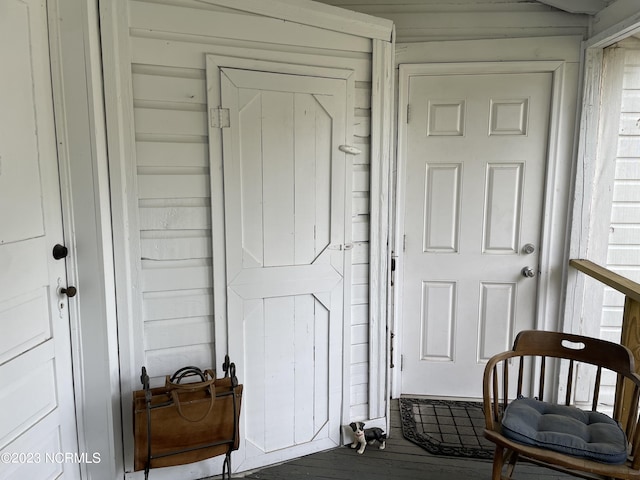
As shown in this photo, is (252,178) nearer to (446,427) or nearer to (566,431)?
(566,431)

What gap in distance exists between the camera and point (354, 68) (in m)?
2.15

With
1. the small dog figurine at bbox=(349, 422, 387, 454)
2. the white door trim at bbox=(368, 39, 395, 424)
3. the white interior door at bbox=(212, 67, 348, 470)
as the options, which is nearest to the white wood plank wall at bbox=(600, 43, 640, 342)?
the white door trim at bbox=(368, 39, 395, 424)

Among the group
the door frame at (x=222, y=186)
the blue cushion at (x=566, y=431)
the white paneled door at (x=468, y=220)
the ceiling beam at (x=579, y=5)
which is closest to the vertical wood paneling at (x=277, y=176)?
the door frame at (x=222, y=186)

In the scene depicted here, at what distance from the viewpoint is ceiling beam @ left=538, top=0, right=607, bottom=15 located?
2342 millimetres

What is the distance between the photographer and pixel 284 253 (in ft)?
6.89

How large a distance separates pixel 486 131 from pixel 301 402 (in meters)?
1.84

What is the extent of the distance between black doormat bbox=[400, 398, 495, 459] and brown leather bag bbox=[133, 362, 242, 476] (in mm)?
1098

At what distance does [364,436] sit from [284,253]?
1.06 m

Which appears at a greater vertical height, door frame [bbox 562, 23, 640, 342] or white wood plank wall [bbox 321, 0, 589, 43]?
white wood plank wall [bbox 321, 0, 589, 43]

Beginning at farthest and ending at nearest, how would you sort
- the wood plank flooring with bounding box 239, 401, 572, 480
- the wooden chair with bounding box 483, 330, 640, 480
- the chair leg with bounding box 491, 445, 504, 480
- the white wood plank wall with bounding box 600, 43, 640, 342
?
the white wood plank wall with bounding box 600, 43, 640, 342
the wood plank flooring with bounding box 239, 401, 572, 480
the chair leg with bounding box 491, 445, 504, 480
the wooden chair with bounding box 483, 330, 640, 480

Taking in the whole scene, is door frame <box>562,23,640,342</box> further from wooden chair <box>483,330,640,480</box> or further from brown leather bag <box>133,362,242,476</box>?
brown leather bag <box>133,362,242,476</box>

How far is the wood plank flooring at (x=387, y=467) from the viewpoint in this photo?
2.12 metres

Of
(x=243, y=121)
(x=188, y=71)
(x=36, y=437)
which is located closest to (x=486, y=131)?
(x=243, y=121)

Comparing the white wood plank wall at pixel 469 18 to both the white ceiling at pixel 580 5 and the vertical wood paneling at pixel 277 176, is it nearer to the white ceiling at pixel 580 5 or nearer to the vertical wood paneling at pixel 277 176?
the white ceiling at pixel 580 5
